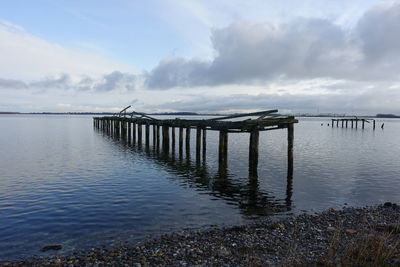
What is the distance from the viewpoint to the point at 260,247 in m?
9.21

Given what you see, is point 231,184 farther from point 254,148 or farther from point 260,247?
point 260,247

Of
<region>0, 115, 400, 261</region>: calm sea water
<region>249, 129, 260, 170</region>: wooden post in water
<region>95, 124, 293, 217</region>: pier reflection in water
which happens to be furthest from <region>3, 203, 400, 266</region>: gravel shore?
<region>249, 129, 260, 170</region>: wooden post in water

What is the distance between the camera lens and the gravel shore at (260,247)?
7.98 metres

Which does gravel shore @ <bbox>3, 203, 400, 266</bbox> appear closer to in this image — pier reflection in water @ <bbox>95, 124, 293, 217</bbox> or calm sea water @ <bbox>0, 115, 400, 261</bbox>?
calm sea water @ <bbox>0, 115, 400, 261</bbox>

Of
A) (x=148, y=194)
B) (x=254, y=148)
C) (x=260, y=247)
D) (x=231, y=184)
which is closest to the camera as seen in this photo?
(x=260, y=247)

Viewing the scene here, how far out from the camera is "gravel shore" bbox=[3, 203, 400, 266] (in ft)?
26.2

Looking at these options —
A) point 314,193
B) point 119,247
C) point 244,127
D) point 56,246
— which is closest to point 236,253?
point 119,247

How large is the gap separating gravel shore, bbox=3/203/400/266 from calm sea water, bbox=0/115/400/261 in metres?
1.18

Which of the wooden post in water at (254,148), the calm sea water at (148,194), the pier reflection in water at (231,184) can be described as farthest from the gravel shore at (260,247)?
the wooden post in water at (254,148)

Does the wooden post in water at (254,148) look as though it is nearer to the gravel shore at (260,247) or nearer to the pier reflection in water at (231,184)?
the pier reflection in water at (231,184)

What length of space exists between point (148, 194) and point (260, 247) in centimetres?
849

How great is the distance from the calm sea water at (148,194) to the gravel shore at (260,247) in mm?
1181

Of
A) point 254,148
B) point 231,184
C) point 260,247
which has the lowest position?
point 231,184

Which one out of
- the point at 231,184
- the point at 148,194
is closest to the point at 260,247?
the point at 148,194
